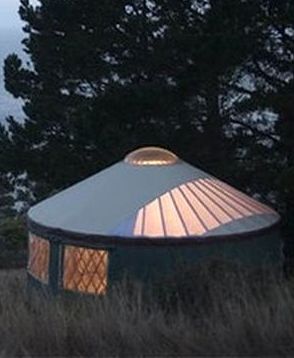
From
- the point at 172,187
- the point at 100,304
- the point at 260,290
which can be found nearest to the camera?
the point at 100,304

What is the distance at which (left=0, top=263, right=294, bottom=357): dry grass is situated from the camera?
460 cm

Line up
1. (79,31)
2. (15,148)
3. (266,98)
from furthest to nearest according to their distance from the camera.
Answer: (15,148)
(79,31)
(266,98)

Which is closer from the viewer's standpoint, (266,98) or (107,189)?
(107,189)

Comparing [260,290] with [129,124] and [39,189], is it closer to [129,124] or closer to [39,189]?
[129,124]

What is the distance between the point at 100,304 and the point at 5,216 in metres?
27.5

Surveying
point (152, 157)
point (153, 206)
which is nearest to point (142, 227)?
point (153, 206)

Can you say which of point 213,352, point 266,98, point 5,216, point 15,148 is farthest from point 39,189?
point 213,352

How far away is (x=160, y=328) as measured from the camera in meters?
4.82

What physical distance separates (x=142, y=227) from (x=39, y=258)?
5.15 feet

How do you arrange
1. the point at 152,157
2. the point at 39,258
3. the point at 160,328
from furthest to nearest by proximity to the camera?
1. the point at 152,157
2. the point at 39,258
3. the point at 160,328

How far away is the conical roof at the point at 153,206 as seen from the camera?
10.3m

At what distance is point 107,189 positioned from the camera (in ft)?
37.2

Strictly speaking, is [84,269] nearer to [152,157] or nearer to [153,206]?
[153,206]

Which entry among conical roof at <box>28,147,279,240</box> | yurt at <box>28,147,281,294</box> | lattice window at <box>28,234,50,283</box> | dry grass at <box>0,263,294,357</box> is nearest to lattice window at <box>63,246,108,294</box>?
yurt at <box>28,147,281,294</box>
